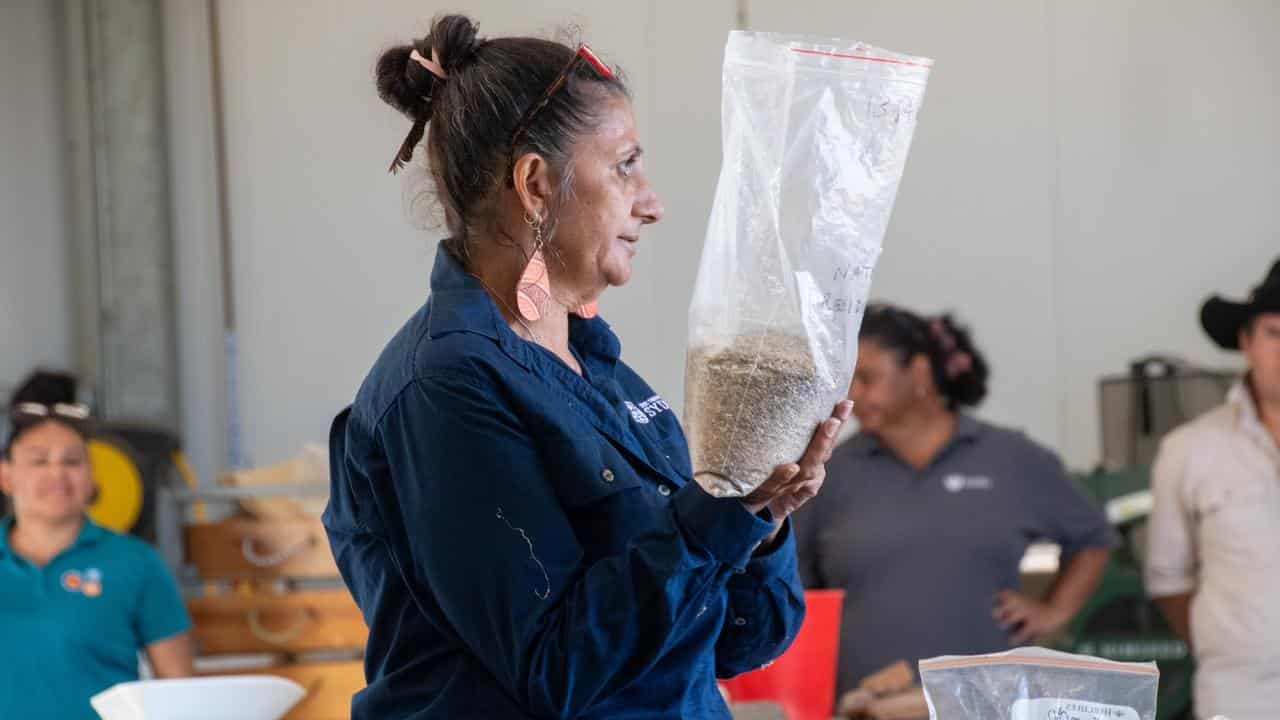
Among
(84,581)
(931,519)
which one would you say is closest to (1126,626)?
(931,519)

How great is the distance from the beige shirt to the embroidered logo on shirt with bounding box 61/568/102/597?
2.48m

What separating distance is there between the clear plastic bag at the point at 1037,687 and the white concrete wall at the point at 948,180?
12.7ft

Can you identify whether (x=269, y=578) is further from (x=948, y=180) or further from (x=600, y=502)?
(x=600, y=502)

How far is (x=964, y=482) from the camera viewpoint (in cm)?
326

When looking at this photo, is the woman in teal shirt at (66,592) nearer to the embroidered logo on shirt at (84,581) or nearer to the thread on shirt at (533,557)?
the embroidered logo on shirt at (84,581)

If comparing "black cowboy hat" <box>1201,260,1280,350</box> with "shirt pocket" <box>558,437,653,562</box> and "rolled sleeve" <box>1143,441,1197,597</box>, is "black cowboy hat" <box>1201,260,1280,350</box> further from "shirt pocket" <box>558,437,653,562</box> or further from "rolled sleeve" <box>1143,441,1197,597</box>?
"shirt pocket" <box>558,437,653,562</box>

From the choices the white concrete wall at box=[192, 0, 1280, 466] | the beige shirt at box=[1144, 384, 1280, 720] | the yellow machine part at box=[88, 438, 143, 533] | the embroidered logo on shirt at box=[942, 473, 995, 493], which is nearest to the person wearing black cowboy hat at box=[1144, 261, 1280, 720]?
the beige shirt at box=[1144, 384, 1280, 720]

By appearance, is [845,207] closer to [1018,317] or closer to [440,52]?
[440,52]

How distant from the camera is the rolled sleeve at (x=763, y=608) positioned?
1.30 meters

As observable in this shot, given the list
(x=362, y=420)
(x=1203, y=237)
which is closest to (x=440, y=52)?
(x=362, y=420)

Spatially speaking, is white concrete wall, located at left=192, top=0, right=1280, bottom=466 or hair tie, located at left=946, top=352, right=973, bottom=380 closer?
hair tie, located at left=946, top=352, right=973, bottom=380

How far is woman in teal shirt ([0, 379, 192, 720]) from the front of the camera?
320 centimetres

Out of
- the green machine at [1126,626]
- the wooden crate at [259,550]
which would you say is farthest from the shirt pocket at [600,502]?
→ the green machine at [1126,626]

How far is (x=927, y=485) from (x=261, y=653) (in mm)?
1977
